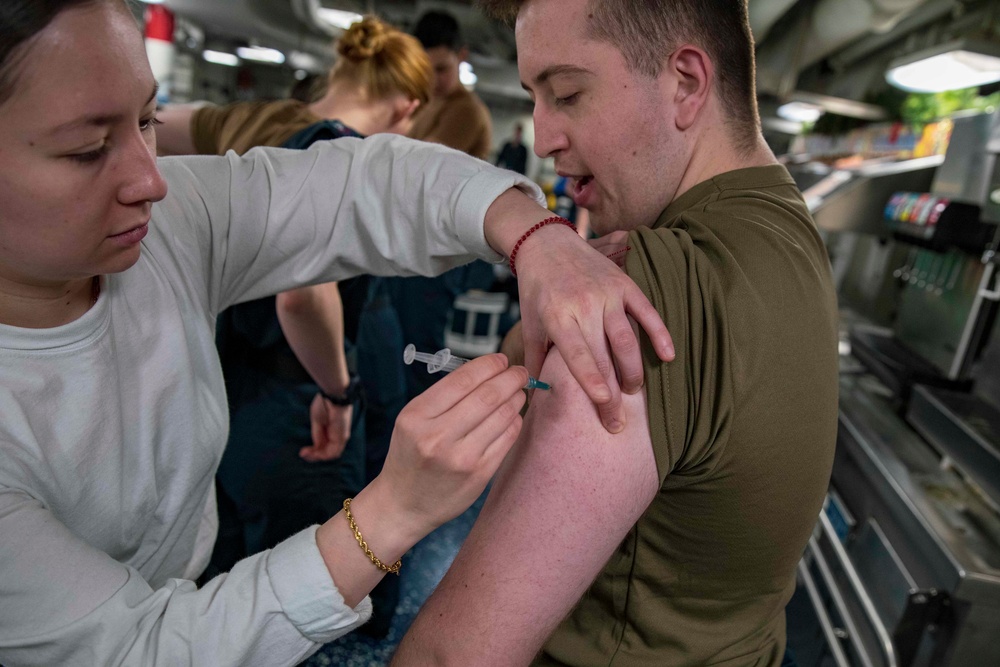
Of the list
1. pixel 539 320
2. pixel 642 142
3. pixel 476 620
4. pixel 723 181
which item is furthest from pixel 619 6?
pixel 476 620

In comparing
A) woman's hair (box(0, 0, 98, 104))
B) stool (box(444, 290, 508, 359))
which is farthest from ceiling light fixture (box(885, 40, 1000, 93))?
stool (box(444, 290, 508, 359))

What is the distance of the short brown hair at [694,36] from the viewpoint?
3.28 feet

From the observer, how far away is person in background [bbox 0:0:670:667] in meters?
0.66

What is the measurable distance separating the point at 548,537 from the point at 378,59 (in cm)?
164

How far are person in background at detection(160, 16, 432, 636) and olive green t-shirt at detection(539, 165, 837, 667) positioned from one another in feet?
3.37

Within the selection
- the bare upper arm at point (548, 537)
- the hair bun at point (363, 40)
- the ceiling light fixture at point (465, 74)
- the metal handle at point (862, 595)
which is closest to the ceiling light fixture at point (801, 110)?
the ceiling light fixture at point (465, 74)

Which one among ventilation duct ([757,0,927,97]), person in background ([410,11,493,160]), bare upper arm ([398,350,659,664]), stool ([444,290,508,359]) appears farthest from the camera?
stool ([444,290,508,359])

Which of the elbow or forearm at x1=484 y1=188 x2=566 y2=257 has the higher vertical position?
forearm at x1=484 y1=188 x2=566 y2=257

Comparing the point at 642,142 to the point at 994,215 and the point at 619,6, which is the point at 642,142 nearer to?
the point at 619,6

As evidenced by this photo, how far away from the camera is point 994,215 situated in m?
2.01

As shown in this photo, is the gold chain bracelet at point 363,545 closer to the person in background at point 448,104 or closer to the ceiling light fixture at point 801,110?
the person in background at point 448,104

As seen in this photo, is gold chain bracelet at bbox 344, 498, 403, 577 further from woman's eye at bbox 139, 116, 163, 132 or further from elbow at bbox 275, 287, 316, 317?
elbow at bbox 275, 287, 316, 317

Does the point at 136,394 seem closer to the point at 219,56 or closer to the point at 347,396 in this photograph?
the point at 347,396

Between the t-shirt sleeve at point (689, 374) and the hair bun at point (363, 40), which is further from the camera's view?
the hair bun at point (363, 40)
